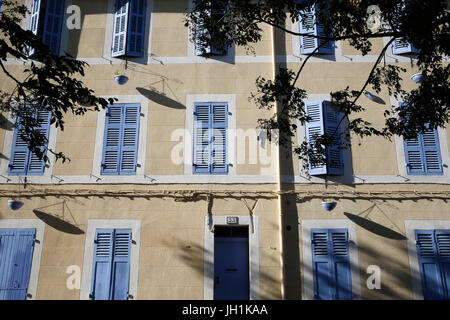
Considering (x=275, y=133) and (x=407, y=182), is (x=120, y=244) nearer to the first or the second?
(x=275, y=133)

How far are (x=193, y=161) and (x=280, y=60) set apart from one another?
3.16m

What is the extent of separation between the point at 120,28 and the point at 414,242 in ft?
27.0

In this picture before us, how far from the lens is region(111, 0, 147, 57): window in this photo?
33.1 feet

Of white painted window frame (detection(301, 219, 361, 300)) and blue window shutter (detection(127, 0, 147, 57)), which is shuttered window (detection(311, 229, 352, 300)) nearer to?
white painted window frame (detection(301, 219, 361, 300))

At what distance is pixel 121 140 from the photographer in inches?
376

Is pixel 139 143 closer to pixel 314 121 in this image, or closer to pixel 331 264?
pixel 314 121

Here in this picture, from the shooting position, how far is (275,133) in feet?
30.3

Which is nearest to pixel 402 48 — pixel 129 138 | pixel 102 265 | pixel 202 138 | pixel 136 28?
pixel 202 138

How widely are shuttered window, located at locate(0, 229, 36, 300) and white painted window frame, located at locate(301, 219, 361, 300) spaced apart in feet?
18.6

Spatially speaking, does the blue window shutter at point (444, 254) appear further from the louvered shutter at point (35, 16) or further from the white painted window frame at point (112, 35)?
the louvered shutter at point (35, 16)

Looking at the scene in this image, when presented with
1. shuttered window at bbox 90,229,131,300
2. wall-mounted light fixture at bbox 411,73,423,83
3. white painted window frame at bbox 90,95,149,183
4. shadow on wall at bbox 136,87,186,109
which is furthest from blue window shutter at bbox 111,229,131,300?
wall-mounted light fixture at bbox 411,73,423,83

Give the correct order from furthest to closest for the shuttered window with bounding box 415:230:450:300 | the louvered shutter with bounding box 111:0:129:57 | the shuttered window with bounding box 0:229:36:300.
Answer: the louvered shutter with bounding box 111:0:129:57, the shuttered window with bounding box 0:229:36:300, the shuttered window with bounding box 415:230:450:300

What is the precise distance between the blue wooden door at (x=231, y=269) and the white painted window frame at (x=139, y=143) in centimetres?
237

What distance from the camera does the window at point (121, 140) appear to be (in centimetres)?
938
